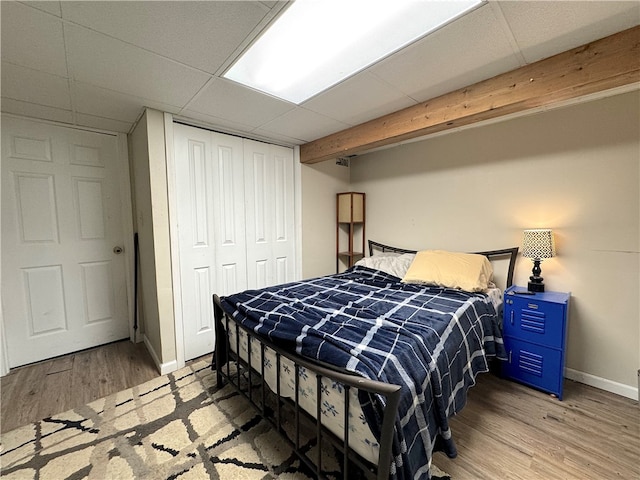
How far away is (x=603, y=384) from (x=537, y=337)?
66cm

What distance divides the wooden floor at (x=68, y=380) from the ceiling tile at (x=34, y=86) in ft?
7.33

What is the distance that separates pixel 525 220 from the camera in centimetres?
236

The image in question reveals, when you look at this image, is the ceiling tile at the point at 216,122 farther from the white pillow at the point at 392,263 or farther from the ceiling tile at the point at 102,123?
the white pillow at the point at 392,263

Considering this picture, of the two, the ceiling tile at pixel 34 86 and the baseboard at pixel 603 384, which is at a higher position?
the ceiling tile at pixel 34 86

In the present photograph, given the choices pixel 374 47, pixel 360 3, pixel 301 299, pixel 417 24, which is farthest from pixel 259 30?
pixel 301 299

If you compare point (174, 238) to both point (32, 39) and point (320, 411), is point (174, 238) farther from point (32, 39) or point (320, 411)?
point (320, 411)

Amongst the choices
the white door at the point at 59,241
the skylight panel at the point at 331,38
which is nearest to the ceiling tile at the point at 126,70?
Result: the skylight panel at the point at 331,38

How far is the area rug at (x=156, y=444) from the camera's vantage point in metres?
1.40

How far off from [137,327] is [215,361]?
4.67 ft

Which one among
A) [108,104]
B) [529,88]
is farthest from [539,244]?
[108,104]

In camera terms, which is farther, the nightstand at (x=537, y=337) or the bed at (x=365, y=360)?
the nightstand at (x=537, y=337)

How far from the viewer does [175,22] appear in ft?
4.08

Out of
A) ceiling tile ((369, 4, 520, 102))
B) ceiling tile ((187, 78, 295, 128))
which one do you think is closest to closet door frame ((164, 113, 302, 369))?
ceiling tile ((187, 78, 295, 128))

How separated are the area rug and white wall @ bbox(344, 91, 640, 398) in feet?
5.90
